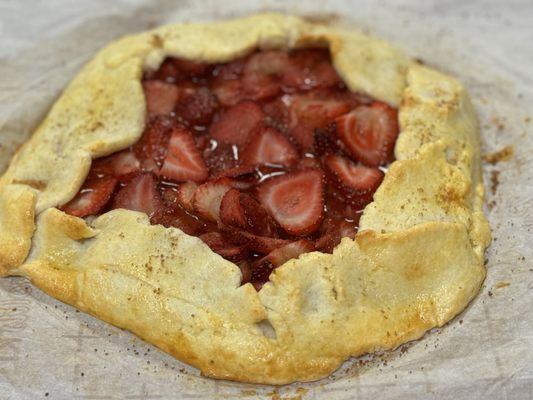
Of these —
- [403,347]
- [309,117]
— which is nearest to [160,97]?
[309,117]

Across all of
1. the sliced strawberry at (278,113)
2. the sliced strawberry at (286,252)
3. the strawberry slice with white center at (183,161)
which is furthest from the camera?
the sliced strawberry at (278,113)

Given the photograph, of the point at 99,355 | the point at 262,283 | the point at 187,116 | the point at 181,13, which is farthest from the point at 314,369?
the point at 181,13

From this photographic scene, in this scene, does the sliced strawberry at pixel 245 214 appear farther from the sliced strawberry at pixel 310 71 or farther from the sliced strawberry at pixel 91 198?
the sliced strawberry at pixel 310 71

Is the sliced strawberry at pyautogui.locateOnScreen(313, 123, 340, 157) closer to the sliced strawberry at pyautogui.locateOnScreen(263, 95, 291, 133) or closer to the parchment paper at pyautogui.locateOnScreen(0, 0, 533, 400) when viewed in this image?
the sliced strawberry at pyautogui.locateOnScreen(263, 95, 291, 133)

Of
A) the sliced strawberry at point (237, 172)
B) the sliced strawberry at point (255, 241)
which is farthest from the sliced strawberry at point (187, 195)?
the sliced strawberry at point (255, 241)

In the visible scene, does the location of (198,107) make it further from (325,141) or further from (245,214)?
(245,214)

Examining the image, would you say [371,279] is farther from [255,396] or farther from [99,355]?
[99,355]
